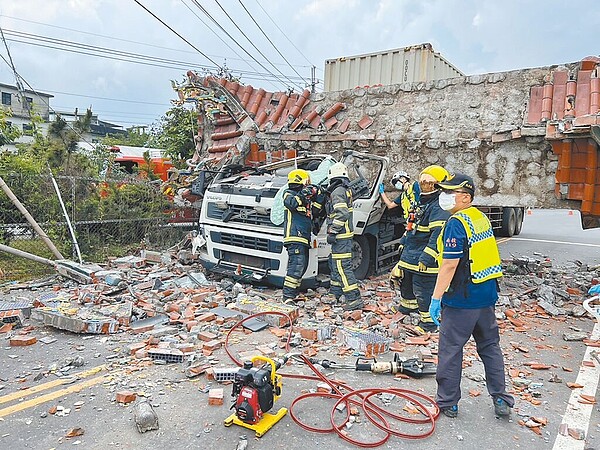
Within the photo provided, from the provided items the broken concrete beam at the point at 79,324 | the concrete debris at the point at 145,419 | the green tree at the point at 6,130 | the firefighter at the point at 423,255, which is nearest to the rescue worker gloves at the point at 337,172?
the firefighter at the point at 423,255

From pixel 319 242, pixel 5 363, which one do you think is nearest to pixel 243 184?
pixel 319 242

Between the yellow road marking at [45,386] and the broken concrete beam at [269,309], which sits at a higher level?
the broken concrete beam at [269,309]

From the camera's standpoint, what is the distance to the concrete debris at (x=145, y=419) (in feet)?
9.93

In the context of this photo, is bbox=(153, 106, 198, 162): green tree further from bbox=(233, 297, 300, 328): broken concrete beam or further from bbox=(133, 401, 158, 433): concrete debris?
bbox=(133, 401, 158, 433): concrete debris

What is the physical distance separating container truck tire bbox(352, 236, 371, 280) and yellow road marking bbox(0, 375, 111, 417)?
4.09 m

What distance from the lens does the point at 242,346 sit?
459 cm

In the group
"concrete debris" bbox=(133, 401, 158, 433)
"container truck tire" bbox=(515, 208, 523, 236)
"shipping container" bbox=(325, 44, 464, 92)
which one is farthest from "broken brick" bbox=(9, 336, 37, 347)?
"container truck tire" bbox=(515, 208, 523, 236)

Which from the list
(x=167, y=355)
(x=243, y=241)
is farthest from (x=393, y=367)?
(x=243, y=241)

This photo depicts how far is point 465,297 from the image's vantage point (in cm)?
323

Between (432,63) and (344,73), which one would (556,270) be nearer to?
(432,63)

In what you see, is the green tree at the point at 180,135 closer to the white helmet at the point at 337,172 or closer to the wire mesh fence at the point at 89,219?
the wire mesh fence at the point at 89,219

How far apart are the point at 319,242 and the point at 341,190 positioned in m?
0.80

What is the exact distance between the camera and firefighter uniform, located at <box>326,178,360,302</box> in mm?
5738

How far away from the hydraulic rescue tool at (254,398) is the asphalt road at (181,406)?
59mm
